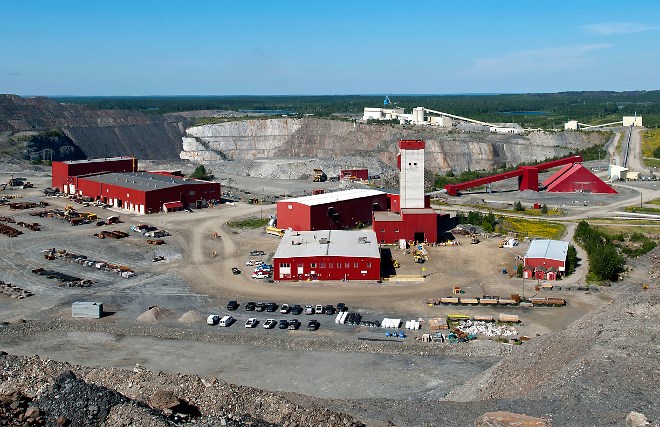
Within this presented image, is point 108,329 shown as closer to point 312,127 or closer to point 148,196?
point 148,196

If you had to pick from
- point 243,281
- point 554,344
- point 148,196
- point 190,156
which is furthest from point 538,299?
point 190,156

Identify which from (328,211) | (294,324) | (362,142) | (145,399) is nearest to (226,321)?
(294,324)

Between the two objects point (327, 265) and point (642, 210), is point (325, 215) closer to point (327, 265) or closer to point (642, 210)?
point (327, 265)

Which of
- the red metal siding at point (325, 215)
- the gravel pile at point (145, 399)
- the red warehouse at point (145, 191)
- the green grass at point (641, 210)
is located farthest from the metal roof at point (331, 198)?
the gravel pile at point (145, 399)

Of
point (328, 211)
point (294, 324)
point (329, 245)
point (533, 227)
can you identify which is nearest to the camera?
point (294, 324)

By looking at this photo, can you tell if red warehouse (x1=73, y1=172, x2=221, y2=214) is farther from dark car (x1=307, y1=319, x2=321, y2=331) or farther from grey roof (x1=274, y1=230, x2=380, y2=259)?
dark car (x1=307, y1=319, x2=321, y2=331)

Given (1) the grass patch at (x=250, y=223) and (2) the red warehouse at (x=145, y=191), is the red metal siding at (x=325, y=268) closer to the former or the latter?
(1) the grass patch at (x=250, y=223)

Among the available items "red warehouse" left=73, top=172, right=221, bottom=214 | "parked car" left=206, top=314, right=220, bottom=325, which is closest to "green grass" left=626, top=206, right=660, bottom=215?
"red warehouse" left=73, top=172, right=221, bottom=214
